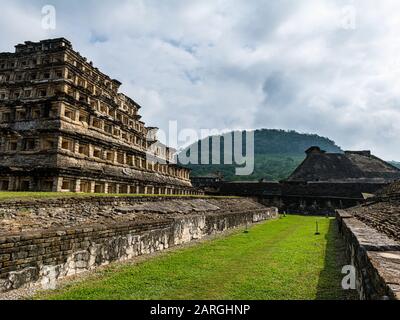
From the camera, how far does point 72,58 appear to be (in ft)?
88.1

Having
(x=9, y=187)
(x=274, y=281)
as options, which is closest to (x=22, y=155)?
(x=9, y=187)

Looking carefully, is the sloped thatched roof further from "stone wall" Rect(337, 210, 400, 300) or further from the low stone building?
"stone wall" Rect(337, 210, 400, 300)

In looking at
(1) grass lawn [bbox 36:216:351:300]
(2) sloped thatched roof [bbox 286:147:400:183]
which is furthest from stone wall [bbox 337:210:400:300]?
(2) sloped thatched roof [bbox 286:147:400:183]

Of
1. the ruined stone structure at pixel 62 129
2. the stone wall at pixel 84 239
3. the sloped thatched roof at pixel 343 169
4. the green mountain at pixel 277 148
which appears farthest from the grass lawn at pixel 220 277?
the green mountain at pixel 277 148

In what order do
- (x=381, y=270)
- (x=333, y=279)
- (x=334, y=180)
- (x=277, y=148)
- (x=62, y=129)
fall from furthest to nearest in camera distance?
(x=277, y=148) < (x=334, y=180) < (x=62, y=129) < (x=333, y=279) < (x=381, y=270)

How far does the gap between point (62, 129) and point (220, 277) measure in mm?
17636

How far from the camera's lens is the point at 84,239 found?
8.20 metres

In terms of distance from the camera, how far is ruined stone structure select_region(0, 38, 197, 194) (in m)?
20.5

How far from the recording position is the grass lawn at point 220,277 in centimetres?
662

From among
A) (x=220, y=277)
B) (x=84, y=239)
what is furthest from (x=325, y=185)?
(x=84, y=239)

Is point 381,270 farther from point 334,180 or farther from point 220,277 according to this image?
point 334,180

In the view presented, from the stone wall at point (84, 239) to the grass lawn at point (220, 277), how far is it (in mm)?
554

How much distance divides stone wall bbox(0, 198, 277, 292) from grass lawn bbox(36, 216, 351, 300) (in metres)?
0.55
